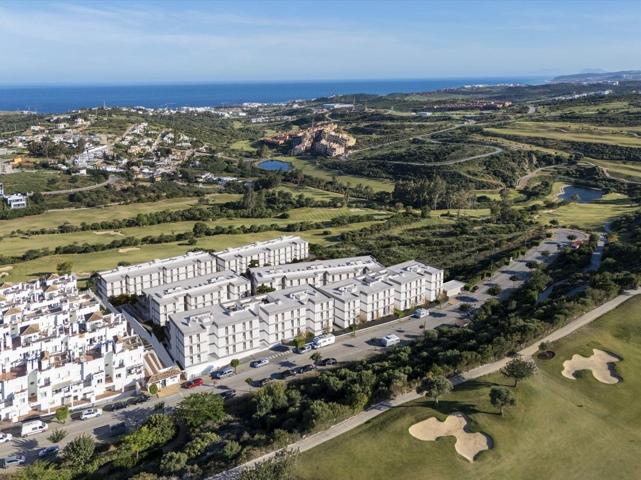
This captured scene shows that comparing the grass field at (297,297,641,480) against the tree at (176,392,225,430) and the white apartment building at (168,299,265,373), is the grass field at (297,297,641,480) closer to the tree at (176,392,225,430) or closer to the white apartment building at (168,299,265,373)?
the tree at (176,392,225,430)

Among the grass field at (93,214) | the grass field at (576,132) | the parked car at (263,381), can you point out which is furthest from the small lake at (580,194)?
the parked car at (263,381)

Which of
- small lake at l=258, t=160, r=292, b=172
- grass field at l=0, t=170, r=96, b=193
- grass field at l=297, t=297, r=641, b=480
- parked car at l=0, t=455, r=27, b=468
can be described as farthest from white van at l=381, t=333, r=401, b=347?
small lake at l=258, t=160, r=292, b=172

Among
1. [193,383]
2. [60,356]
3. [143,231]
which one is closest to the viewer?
[60,356]

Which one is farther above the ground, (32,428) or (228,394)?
(32,428)

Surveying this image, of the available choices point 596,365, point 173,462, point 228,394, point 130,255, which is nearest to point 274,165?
point 130,255

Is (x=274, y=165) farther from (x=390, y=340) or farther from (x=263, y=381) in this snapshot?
(x=263, y=381)

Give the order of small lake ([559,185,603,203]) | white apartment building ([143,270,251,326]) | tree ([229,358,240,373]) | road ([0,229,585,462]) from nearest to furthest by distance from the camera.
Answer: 1. road ([0,229,585,462])
2. tree ([229,358,240,373])
3. white apartment building ([143,270,251,326])
4. small lake ([559,185,603,203])

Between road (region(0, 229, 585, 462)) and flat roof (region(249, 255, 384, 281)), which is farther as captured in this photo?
flat roof (region(249, 255, 384, 281))
